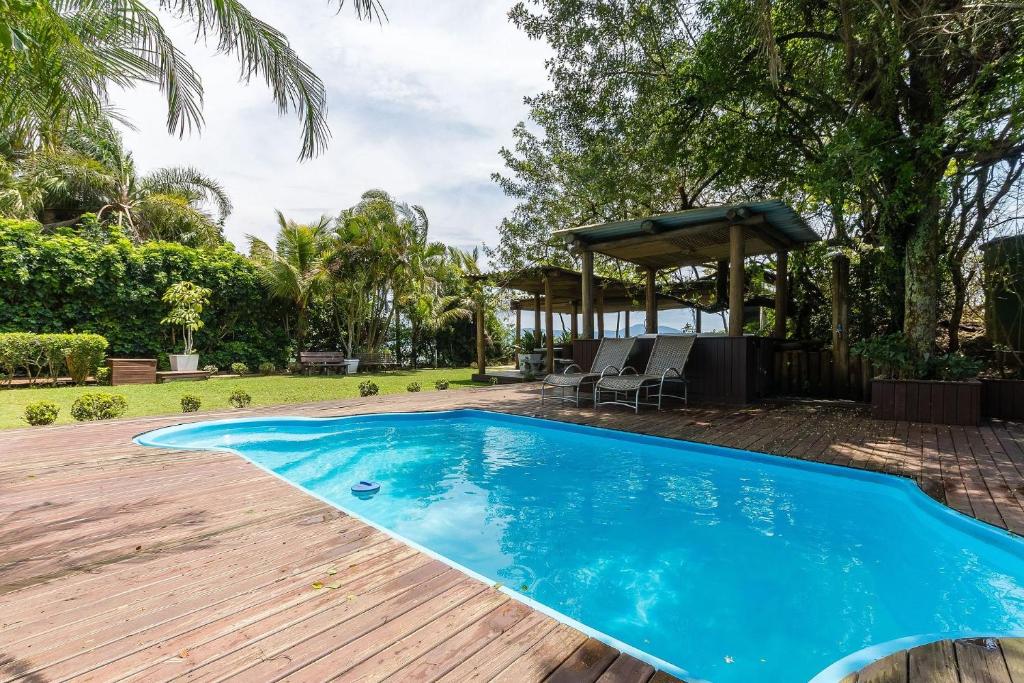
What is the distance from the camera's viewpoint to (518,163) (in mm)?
13422

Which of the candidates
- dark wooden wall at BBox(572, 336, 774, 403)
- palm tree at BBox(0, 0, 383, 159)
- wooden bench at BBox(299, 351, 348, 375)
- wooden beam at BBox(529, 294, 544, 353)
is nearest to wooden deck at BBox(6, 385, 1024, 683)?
palm tree at BBox(0, 0, 383, 159)

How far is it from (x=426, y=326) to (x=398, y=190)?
5.59 meters

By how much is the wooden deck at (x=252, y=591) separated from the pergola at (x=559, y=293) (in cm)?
770

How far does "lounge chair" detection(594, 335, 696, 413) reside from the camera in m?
8.03

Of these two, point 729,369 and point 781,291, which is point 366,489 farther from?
point 781,291

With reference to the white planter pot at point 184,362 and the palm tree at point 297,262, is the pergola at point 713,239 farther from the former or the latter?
the white planter pot at point 184,362

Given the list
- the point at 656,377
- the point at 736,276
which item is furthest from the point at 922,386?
the point at 656,377

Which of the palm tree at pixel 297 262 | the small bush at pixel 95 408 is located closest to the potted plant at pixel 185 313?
the palm tree at pixel 297 262

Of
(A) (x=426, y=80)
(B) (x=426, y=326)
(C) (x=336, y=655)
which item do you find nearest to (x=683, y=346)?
(A) (x=426, y=80)

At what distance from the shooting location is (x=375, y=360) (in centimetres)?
1844

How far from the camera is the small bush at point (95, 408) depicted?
705 centimetres

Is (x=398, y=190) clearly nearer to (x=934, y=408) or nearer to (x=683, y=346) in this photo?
(x=683, y=346)

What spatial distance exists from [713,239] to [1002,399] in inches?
199

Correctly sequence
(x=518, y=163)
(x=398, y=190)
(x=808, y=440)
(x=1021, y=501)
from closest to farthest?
(x=1021, y=501) → (x=808, y=440) → (x=518, y=163) → (x=398, y=190)
